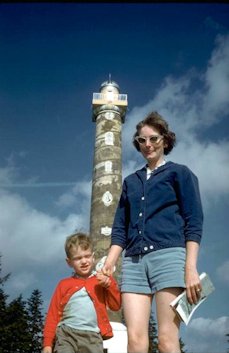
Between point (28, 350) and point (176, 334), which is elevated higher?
point (28, 350)

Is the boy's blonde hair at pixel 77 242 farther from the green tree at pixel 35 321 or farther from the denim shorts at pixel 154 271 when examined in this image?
the green tree at pixel 35 321

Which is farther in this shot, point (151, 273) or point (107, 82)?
point (107, 82)

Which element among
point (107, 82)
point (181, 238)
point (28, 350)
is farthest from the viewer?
point (28, 350)

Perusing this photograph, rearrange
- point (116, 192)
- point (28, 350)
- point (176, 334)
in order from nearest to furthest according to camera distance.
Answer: point (176, 334) < point (116, 192) < point (28, 350)

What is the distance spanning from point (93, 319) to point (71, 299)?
24 cm

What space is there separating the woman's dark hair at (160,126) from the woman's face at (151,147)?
1.2 inches

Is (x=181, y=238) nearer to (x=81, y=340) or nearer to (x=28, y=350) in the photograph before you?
(x=81, y=340)

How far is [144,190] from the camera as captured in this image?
11.3 ft

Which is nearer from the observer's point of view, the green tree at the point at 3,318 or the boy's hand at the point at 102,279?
the boy's hand at the point at 102,279

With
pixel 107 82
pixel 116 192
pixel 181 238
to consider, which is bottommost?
pixel 181 238

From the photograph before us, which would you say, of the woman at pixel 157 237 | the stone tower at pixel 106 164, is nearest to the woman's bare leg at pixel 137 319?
the woman at pixel 157 237

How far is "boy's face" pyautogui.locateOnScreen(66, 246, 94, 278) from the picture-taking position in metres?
3.57

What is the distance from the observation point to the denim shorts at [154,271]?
118 inches

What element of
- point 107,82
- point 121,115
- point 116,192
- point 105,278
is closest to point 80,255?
point 105,278
